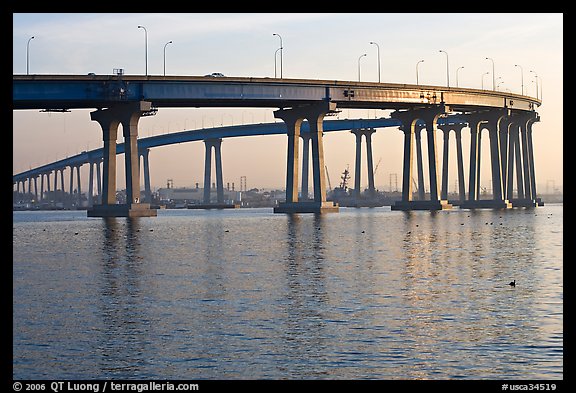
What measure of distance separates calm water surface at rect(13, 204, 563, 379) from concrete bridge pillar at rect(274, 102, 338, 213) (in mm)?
104142

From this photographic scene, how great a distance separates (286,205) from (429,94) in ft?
110

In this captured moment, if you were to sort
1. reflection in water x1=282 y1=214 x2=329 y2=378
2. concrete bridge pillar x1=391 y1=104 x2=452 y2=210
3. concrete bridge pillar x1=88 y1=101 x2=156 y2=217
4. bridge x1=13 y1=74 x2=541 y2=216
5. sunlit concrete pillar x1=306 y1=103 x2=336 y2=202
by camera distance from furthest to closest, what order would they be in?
concrete bridge pillar x1=391 y1=104 x2=452 y2=210 < sunlit concrete pillar x1=306 y1=103 x2=336 y2=202 < concrete bridge pillar x1=88 y1=101 x2=156 y2=217 < bridge x1=13 y1=74 x2=541 y2=216 < reflection in water x1=282 y1=214 x2=329 y2=378

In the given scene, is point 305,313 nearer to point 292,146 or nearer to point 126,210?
point 126,210

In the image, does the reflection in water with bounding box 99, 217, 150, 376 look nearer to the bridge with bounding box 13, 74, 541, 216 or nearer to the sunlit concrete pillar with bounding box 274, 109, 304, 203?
the bridge with bounding box 13, 74, 541, 216

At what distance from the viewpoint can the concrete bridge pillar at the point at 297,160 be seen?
168750mm

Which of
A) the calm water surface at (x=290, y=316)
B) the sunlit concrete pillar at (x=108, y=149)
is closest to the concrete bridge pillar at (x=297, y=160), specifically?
the sunlit concrete pillar at (x=108, y=149)

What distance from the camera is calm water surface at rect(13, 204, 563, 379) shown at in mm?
25281

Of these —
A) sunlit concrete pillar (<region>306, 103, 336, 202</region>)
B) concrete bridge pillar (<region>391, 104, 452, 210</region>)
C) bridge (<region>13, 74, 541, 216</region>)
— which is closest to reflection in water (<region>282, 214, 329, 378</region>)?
bridge (<region>13, 74, 541, 216</region>)

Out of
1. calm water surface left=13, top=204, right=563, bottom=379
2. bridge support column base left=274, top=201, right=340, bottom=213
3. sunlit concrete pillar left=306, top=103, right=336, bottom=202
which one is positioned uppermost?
sunlit concrete pillar left=306, top=103, right=336, bottom=202

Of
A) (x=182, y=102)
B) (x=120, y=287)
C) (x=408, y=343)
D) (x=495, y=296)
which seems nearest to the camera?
(x=408, y=343)

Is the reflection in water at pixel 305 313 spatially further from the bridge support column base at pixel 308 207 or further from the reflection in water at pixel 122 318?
the bridge support column base at pixel 308 207
